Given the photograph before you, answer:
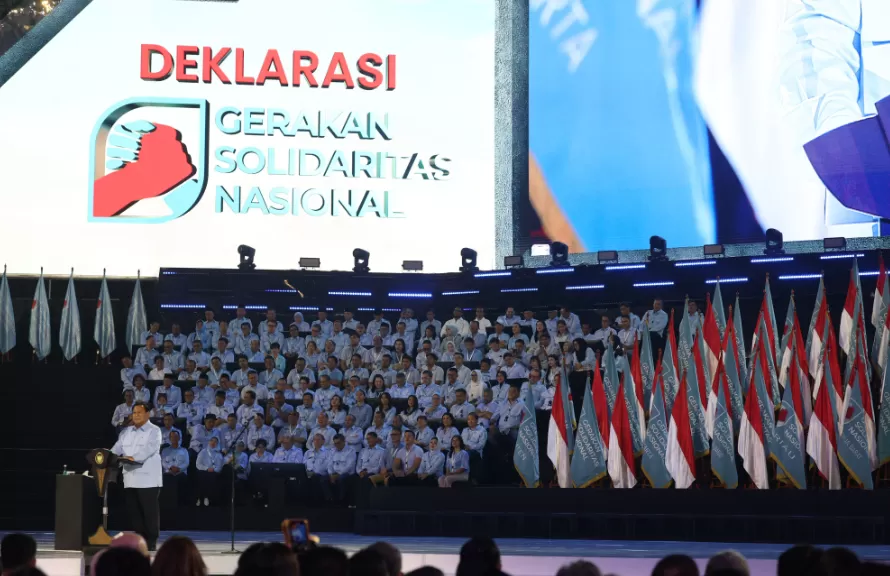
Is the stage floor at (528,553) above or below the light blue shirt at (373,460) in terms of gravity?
below

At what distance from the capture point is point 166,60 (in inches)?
933

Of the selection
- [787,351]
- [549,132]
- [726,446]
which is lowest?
[726,446]

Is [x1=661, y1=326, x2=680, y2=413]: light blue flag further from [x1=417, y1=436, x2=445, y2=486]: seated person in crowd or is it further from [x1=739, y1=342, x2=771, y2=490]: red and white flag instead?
[x1=417, y1=436, x2=445, y2=486]: seated person in crowd

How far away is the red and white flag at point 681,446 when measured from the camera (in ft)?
50.7

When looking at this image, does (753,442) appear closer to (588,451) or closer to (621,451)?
(621,451)

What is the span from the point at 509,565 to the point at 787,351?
635 cm

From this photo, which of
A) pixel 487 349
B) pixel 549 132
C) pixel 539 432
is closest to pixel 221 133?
pixel 549 132

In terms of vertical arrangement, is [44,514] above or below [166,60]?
below

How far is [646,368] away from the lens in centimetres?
1686

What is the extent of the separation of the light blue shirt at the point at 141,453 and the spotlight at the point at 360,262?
32.8ft

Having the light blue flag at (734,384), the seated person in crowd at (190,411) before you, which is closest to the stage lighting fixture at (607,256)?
the light blue flag at (734,384)

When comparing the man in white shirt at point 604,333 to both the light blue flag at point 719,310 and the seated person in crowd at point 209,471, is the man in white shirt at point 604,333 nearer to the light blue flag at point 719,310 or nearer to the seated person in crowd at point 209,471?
the light blue flag at point 719,310

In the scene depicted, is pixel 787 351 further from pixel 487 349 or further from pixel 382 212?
pixel 382 212

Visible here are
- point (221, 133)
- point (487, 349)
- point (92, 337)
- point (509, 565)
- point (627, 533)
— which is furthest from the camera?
point (221, 133)
